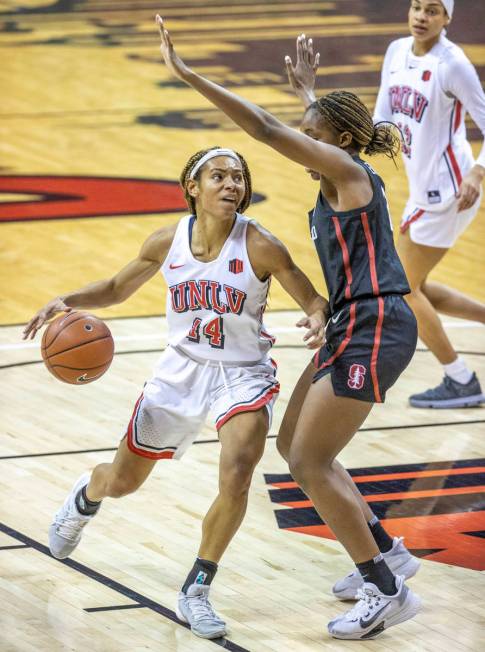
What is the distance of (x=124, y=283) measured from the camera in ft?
19.0

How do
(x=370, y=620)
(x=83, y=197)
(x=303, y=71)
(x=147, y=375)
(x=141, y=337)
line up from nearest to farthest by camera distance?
1. (x=370, y=620)
2. (x=303, y=71)
3. (x=147, y=375)
4. (x=141, y=337)
5. (x=83, y=197)

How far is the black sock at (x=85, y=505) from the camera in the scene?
579cm

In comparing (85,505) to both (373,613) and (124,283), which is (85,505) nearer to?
(124,283)

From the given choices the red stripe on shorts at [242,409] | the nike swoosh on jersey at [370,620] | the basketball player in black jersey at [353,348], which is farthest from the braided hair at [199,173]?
the nike swoosh on jersey at [370,620]

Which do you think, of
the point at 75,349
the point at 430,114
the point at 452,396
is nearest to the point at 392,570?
the point at 75,349

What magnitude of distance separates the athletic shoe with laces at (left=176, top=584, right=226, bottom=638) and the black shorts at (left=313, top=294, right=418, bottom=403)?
38.4 inches

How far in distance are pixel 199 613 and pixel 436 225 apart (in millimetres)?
3560

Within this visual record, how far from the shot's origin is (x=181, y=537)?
6.18 meters

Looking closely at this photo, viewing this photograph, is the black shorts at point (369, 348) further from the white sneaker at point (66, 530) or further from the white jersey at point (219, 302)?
the white sneaker at point (66, 530)

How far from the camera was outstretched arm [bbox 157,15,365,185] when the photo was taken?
15.8 feet

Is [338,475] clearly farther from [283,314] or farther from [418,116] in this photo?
[283,314]

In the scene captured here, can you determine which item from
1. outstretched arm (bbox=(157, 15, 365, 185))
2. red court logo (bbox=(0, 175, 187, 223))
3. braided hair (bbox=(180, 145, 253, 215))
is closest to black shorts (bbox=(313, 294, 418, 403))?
outstretched arm (bbox=(157, 15, 365, 185))

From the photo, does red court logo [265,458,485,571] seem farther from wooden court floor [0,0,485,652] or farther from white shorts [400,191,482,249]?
white shorts [400,191,482,249]

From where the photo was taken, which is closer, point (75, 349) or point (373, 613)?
point (373, 613)
